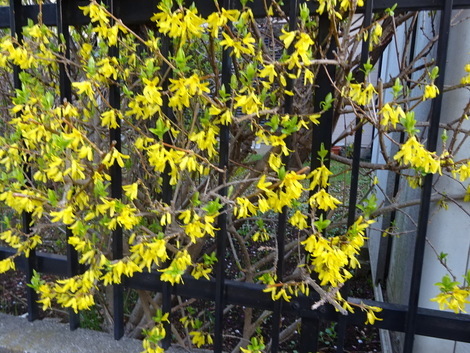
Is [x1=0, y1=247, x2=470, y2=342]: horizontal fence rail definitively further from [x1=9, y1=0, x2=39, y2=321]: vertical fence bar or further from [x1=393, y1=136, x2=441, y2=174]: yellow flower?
[x1=393, y1=136, x2=441, y2=174]: yellow flower

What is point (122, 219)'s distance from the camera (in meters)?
1.71

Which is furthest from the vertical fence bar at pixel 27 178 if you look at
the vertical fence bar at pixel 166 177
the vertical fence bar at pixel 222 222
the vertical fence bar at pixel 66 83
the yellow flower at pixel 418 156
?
the yellow flower at pixel 418 156

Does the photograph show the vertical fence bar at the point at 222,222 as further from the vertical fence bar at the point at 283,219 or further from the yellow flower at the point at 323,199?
the yellow flower at the point at 323,199

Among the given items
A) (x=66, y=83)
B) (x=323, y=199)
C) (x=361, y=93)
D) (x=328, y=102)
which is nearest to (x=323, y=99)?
(x=328, y=102)

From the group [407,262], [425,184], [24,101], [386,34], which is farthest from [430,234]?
[24,101]

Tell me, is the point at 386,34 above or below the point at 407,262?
above

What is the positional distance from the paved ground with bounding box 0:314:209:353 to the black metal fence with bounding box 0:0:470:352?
0.07 meters

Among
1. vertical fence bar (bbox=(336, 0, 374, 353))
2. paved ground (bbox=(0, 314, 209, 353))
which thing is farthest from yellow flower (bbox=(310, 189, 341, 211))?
paved ground (bbox=(0, 314, 209, 353))

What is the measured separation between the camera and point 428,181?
5.50ft

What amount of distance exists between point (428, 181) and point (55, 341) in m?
1.90

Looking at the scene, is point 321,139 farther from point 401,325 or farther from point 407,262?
point 407,262

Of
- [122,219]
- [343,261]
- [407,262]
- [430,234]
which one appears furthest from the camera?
[407,262]

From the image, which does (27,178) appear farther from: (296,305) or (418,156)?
(418,156)

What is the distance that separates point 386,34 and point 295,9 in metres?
0.74
